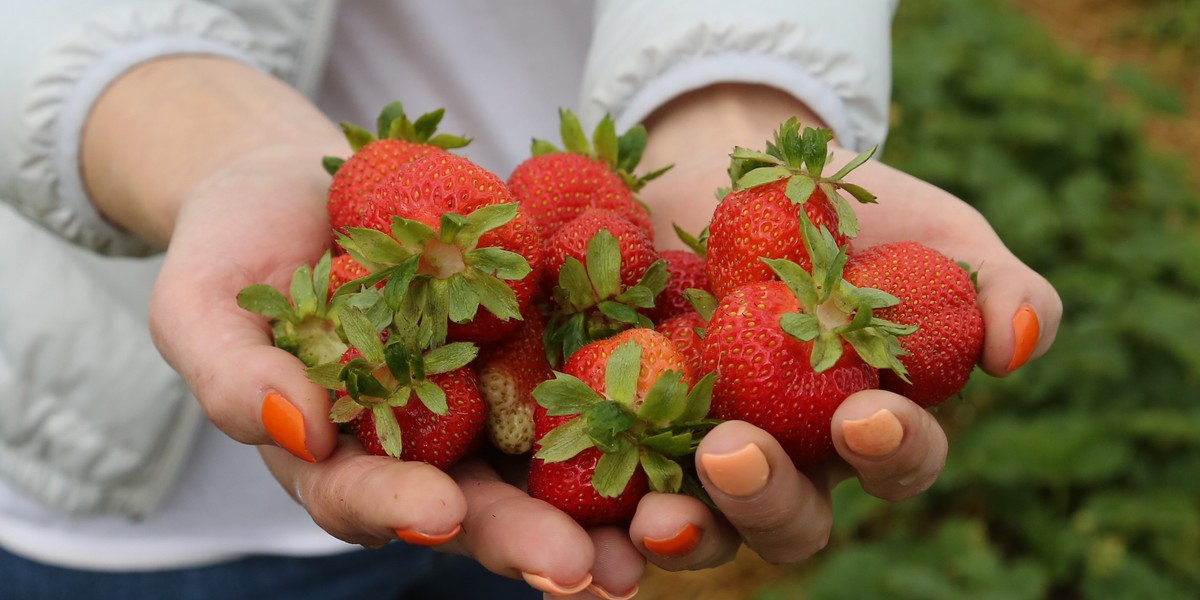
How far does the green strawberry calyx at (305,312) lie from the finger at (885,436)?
0.47 meters

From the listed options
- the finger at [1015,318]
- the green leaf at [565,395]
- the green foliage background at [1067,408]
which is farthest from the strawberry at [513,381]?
the green foliage background at [1067,408]

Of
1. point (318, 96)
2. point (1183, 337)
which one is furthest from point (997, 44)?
point (318, 96)

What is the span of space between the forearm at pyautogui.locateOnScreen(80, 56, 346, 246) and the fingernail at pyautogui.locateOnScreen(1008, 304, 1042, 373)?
76 centimetres

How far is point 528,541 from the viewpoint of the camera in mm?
960

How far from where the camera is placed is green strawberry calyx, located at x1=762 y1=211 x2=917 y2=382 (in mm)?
1003

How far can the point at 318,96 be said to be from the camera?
5.57ft

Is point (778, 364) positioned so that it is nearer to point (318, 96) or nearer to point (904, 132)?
point (318, 96)

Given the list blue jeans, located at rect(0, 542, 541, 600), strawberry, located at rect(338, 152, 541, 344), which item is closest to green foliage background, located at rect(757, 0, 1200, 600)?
blue jeans, located at rect(0, 542, 541, 600)

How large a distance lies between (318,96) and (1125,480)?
65.6 inches

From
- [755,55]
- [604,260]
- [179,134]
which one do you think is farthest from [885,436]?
[179,134]

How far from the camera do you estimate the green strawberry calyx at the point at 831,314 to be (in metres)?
1.00

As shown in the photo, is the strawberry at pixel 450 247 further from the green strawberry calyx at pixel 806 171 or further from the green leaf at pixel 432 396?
the green strawberry calyx at pixel 806 171

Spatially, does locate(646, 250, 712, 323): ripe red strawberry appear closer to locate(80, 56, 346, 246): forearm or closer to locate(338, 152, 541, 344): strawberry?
locate(338, 152, 541, 344): strawberry

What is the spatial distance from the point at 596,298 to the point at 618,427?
0.63 ft
